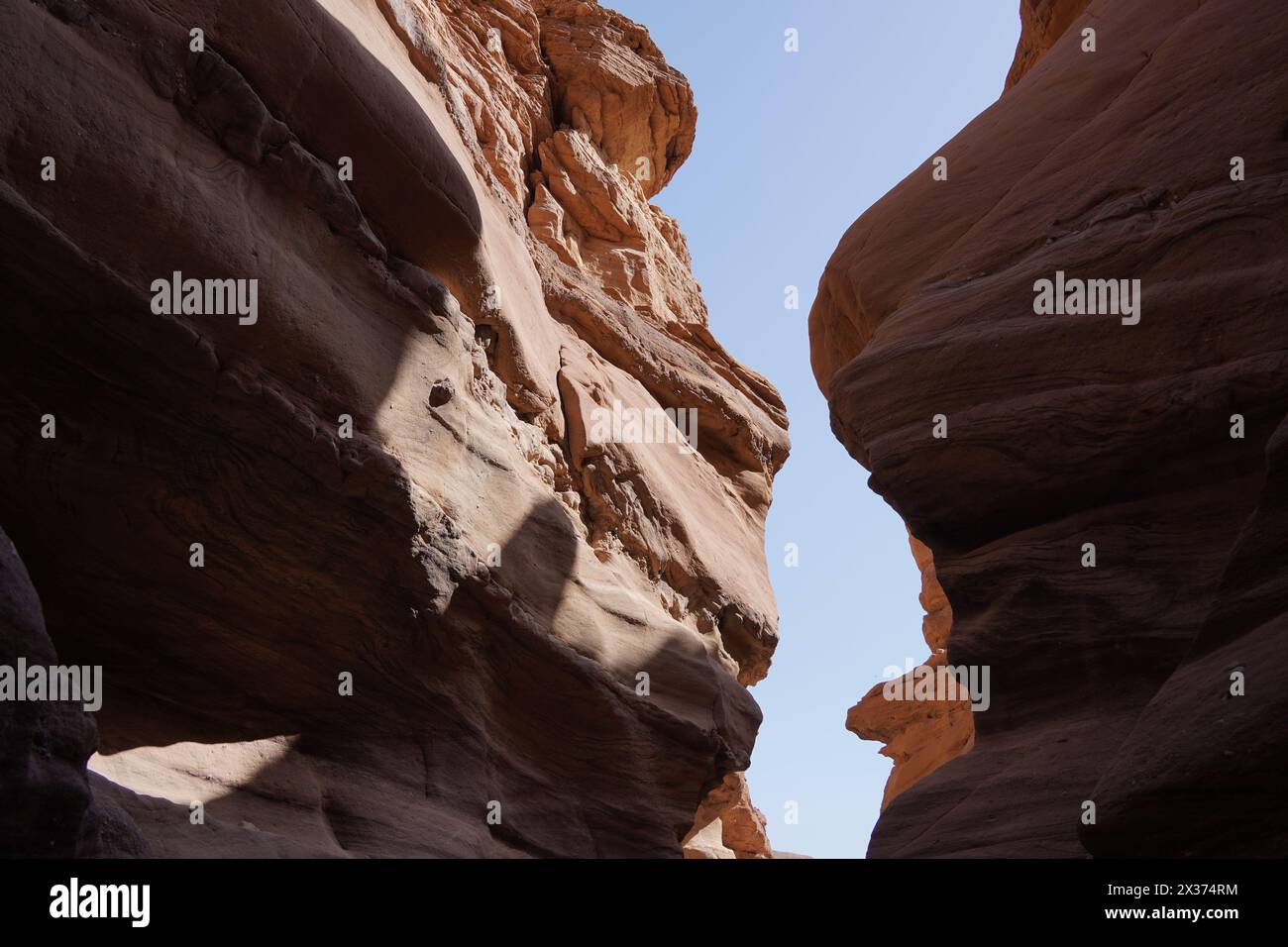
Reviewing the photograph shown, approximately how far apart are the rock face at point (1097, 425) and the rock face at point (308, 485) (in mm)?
3239

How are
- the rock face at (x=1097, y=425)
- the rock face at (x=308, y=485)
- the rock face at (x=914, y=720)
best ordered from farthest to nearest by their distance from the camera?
the rock face at (x=914, y=720) < the rock face at (x=1097, y=425) < the rock face at (x=308, y=485)

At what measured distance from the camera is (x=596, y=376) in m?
14.8

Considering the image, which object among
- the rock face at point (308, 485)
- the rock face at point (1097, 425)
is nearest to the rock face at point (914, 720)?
the rock face at point (308, 485)

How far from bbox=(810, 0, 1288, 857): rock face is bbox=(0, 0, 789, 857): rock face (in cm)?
324

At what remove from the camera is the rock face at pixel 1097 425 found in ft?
29.0

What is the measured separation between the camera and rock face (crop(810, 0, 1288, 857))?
885 centimetres

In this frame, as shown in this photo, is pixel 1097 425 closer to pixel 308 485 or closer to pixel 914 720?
pixel 308 485

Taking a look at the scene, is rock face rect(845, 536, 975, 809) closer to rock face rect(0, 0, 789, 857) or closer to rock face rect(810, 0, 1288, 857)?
rock face rect(0, 0, 789, 857)

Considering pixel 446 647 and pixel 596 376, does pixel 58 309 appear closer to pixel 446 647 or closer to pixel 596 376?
pixel 446 647

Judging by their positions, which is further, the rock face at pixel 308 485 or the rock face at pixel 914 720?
the rock face at pixel 914 720

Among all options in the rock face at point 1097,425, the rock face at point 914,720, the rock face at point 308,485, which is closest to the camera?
the rock face at point 308,485

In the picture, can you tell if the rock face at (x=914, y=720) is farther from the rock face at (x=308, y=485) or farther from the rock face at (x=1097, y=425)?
the rock face at (x=1097, y=425)

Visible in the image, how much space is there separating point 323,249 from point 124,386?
239 centimetres
